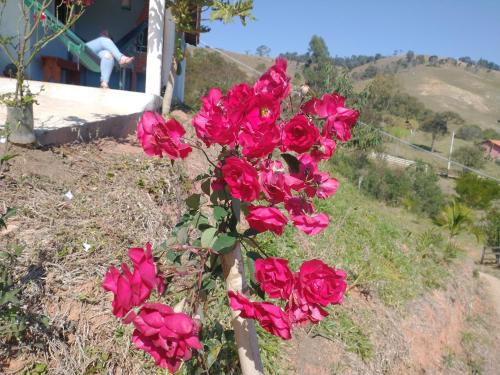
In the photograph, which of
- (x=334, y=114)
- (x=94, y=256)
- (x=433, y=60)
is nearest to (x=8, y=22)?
(x=94, y=256)

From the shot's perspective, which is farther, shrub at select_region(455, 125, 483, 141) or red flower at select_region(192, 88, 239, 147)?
shrub at select_region(455, 125, 483, 141)

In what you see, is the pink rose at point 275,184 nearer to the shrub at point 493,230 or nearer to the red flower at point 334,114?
the red flower at point 334,114

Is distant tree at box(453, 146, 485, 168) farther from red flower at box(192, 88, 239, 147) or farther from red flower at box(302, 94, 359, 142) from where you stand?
red flower at box(192, 88, 239, 147)

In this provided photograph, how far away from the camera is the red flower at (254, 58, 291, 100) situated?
1110mm

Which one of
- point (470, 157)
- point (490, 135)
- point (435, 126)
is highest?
point (435, 126)

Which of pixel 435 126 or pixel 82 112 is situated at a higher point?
pixel 82 112

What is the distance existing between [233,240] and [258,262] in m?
0.16

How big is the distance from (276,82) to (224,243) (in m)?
0.45

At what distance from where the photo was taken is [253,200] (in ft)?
3.33

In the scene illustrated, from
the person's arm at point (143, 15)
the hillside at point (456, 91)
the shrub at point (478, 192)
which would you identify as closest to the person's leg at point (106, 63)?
the person's arm at point (143, 15)

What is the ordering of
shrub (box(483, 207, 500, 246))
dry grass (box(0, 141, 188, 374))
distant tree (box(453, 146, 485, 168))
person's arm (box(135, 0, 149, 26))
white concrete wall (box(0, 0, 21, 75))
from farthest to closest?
distant tree (box(453, 146, 485, 168)), shrub (box(483, 207, 500, 246)), person's arm (box(135, 0, 149, 26)), white concrete wall (box(0, 0, 21, 75)), dry grass (box(0, 141, 188, 374))

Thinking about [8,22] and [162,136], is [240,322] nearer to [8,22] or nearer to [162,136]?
[162,136]

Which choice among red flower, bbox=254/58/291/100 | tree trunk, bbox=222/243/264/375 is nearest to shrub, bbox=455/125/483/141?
tree trunk, bbox=222/243/264/375

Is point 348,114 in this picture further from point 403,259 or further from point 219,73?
point 219,73
